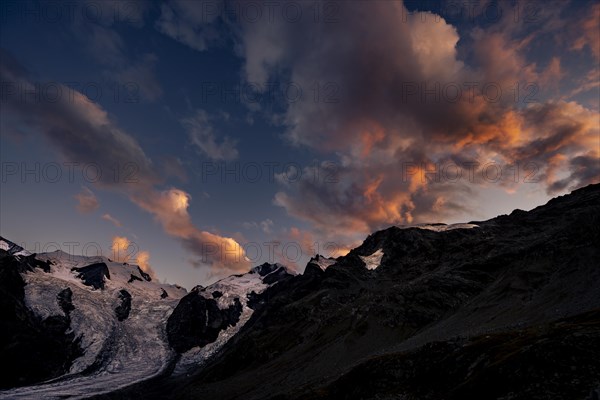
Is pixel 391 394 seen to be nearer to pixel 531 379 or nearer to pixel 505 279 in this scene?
pixel 531 379

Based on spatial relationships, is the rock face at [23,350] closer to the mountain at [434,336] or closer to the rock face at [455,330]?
the mountain at [434,336]

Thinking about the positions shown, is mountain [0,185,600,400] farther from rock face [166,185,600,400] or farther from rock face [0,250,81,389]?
rock face [0,250,81,389]

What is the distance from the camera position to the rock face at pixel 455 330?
1147 inches

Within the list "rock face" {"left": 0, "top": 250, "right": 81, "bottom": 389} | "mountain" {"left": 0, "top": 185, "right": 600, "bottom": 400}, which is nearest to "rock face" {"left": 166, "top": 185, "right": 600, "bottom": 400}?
"mountain" {"left": 0, "top": 185, "right": 600, "bottom": 400}

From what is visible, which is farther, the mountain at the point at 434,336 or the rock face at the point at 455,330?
the mountain at the point at 434,336

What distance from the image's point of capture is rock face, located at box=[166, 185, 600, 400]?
1147 inches

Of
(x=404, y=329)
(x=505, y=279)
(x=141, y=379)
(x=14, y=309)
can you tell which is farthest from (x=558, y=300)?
(x=14, y=309)

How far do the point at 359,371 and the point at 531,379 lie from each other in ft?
99.4

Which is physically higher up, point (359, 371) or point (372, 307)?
point (372, 307)

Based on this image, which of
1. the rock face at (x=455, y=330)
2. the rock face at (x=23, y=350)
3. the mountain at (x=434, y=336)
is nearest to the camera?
the rock face at (x=455, y=330)

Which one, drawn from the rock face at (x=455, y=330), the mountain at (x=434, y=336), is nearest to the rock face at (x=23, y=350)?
the mountain at (x=434, y=336)

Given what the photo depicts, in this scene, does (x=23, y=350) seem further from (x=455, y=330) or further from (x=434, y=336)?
(x=455, y=330)

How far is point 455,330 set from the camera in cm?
7888

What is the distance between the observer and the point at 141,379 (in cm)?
18662
